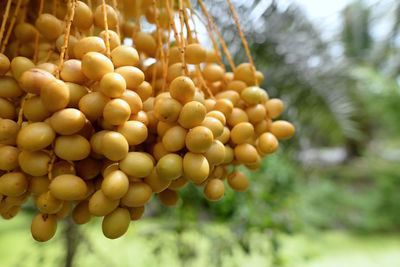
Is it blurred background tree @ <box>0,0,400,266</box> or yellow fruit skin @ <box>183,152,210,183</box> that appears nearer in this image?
yellow fruit skin @ <box>183,152,210,183</box>

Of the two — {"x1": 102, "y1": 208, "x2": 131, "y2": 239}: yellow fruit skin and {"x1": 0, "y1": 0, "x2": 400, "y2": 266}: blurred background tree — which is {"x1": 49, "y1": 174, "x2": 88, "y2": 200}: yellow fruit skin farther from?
{"x1": 0, "y1": 0, "x2": 400, "y2": 266}: blurred background tree

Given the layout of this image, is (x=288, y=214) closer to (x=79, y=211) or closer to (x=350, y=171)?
(x=79, y=211)

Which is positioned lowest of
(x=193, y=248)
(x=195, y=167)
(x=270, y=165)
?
(x=193, y=248)

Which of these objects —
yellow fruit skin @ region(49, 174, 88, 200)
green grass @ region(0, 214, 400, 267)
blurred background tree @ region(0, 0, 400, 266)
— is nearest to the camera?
yellow fruit skin @ region(49, 174, 88, 200)

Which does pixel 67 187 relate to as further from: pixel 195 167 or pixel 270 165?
pixel 270 165

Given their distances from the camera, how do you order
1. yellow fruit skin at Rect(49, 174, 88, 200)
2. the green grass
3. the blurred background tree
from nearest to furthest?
yellow fruit skin at Rect(49, 174, 88, 200) < the blurred background tree < the green grass

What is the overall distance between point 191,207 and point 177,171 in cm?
128

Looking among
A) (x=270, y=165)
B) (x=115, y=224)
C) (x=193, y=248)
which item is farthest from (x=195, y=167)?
(x=193, y=248)

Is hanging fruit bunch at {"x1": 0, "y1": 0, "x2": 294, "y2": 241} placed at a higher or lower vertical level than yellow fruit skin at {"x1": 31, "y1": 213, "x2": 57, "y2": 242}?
higher

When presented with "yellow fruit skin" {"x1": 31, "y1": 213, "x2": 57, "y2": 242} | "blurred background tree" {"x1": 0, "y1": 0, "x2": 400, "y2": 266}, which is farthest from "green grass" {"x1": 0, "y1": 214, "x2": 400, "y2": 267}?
"yellow fruit skin" {"x1": 31, "y1": 213, "x2": 57, "y2": 242}

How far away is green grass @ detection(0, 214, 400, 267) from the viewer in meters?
1.42

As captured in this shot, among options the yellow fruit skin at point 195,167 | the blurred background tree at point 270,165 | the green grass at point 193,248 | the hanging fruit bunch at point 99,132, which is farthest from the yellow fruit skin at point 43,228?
the green grass at point 193,248

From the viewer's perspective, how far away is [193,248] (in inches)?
62.2

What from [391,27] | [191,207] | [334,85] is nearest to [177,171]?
[334,85]
